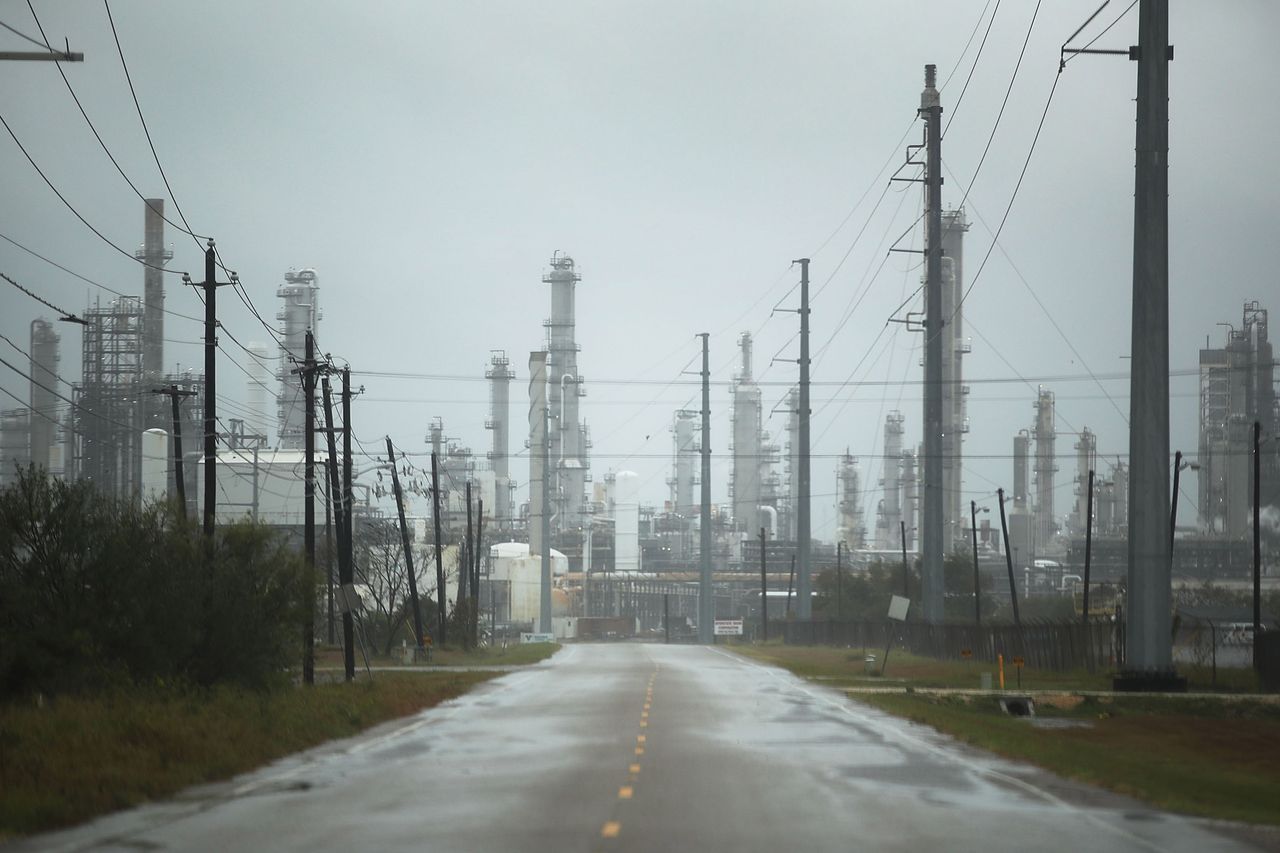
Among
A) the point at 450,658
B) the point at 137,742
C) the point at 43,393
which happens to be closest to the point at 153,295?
the point at 43,393

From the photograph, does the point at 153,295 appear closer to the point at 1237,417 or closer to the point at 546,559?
the point at 546,559

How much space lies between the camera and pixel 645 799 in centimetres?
1652

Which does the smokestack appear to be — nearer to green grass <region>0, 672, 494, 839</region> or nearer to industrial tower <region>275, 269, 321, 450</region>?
industrial tower <region>275, 269, 321, 450</region>

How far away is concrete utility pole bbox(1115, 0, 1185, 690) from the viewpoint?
34.5 meters

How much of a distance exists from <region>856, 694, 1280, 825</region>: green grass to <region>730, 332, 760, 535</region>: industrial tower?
4439 inches

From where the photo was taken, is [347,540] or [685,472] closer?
[347,540]

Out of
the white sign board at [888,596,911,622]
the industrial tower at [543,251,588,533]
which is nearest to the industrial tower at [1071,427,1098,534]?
the industrial tower at [543,251,588,533]

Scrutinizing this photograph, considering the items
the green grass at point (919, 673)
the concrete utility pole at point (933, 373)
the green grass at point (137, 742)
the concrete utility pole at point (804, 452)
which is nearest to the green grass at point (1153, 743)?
the green grass at point (919, 673)

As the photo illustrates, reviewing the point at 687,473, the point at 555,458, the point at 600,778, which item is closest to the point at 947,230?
the point at 555,458

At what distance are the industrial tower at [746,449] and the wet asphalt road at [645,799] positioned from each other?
124703 millimetres

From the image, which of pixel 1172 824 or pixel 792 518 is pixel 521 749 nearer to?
pixel 1172 824

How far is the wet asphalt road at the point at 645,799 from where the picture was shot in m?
13.5

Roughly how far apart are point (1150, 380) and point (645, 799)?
72.0ft

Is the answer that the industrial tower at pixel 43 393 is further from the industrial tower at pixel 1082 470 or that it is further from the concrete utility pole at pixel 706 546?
the industrial tower at pixel 1082 470
